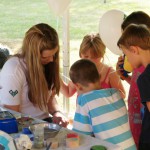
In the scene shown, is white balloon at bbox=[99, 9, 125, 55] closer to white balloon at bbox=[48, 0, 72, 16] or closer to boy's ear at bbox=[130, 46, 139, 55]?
white balloon at bbox=[48, 0, 72, 16]

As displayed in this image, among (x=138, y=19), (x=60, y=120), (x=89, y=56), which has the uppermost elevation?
(x=138, y=19)

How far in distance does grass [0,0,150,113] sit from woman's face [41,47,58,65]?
424cm

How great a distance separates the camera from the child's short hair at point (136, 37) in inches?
67.3

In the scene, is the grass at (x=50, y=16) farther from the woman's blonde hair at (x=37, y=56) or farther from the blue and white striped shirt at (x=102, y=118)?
the blue and white striped shirt at (x=102, y=118)

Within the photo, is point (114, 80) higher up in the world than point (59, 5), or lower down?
lower down

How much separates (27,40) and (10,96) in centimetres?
35

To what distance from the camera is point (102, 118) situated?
1.74 meters

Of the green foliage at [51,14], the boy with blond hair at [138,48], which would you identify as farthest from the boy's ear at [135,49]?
the green foliage at [51,14]

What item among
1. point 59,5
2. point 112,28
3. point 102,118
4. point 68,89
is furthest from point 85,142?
point 59,5

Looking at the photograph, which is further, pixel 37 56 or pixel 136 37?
pixel 37 56

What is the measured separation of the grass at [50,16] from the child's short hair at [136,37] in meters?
4.66

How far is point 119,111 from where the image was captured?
70.2 inches

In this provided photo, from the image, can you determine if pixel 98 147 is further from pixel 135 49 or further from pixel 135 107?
pixel 135 107

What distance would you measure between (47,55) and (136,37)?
0.61 metres
